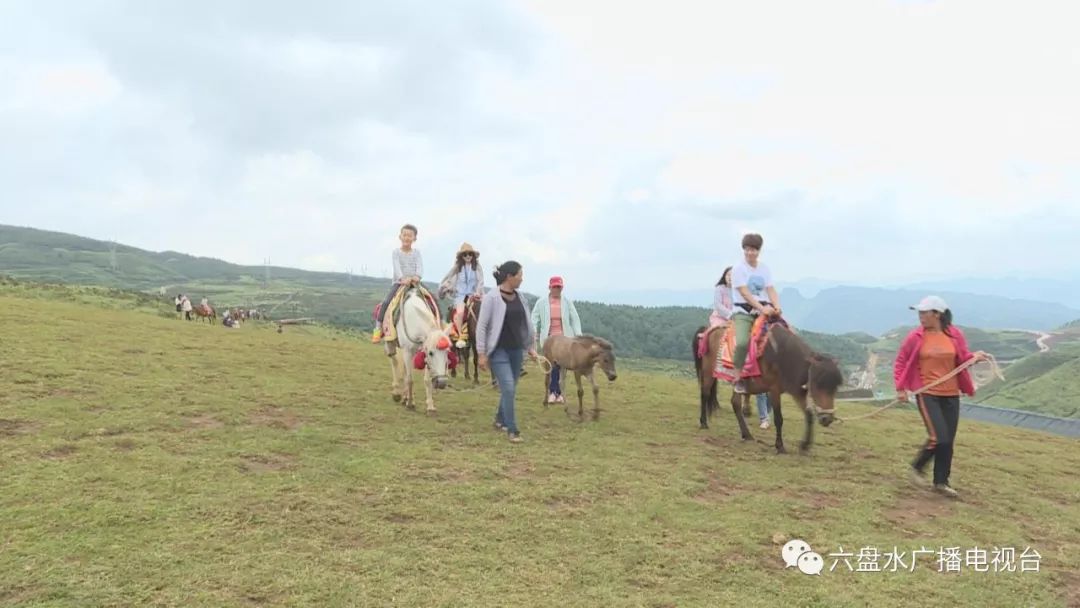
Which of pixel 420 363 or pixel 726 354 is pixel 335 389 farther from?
pixel 726 354

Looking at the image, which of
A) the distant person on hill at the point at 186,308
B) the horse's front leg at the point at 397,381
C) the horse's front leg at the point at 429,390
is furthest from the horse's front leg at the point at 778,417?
the distant person on hill at the point at 186,308

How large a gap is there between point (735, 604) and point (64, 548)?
4.90 m

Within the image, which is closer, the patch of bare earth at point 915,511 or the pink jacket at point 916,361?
the patch of bare earth at point 915,511

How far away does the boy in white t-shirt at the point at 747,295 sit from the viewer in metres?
8.47

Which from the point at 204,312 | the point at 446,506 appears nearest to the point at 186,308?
the point at 204,312

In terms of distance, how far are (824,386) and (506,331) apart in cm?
417

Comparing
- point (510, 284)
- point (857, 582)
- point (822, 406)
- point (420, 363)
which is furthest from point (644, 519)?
point (420, 363)

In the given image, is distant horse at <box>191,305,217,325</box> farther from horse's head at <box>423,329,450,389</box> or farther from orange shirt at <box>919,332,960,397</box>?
orange shirt at <box>919,332,960,397</box>

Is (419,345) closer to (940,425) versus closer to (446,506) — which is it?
(446,506)

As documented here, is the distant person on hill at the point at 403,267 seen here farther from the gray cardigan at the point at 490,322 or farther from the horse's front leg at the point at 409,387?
the gray cardigan at the point at 490,322

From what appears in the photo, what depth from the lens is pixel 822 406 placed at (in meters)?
7.43

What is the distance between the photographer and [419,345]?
948cm

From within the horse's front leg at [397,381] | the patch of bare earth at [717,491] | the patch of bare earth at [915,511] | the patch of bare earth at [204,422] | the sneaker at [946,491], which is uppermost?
the horse's front leg at [397,381]

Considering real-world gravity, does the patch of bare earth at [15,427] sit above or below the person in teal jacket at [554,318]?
below
